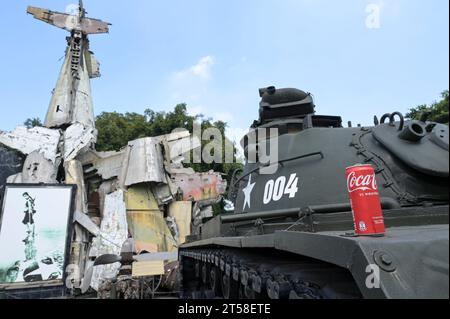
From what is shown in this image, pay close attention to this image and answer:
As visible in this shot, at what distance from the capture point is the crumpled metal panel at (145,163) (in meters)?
22.6

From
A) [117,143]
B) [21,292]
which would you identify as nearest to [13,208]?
[21,292]

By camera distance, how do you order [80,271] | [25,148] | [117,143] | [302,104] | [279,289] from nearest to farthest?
[279,289]
[302,104]
[80,271]
[25,148]
[117,143]

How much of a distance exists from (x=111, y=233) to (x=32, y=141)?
6.64 meters

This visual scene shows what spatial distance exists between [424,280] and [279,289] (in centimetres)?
127

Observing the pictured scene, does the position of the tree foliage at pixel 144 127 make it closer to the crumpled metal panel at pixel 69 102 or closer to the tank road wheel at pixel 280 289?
the crumpled metal panel at pixel 69 102

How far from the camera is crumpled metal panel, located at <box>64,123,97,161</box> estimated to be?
21844mm

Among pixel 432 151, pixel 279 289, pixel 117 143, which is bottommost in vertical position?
pixel 279 289

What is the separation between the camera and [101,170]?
24.1 m

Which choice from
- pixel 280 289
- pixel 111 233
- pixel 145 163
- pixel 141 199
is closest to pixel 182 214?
pixel 141 199

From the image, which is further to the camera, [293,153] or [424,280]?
[293,153]

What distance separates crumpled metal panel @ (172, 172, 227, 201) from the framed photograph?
10211 mm

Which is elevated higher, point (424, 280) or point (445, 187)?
point (445, 187)
